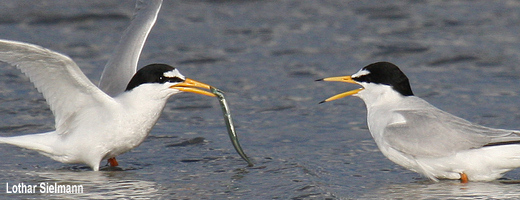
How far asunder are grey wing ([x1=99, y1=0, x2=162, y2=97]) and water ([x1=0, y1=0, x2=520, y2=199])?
724 mm

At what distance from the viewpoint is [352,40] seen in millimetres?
13359

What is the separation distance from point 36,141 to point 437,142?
3.63m

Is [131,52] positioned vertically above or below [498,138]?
above

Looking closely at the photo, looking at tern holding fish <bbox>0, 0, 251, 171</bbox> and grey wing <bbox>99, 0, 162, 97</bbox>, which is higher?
grey wing <bbox>99, 0, 162, 97</bbox>

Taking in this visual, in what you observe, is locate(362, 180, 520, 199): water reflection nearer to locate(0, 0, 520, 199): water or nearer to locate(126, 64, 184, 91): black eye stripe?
locate(0, 0, 520, 199): water

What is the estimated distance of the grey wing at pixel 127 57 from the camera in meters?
8.65

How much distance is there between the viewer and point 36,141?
7586 mm

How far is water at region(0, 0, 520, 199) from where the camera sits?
24.1ft

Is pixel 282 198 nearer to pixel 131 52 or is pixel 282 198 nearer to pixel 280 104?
pixel 131 52

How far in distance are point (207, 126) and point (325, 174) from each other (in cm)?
233

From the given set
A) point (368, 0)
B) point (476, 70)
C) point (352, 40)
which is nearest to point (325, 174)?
point (476, 70)

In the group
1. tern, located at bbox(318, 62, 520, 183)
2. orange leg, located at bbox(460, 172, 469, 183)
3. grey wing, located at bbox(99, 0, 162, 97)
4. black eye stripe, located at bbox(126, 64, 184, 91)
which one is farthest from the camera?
grey wing, located at bbox(99, 0, 162, 97)

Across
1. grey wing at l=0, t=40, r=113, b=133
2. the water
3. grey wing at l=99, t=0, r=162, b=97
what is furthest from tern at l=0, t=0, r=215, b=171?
grey wing at l=99, t=0, r=162, b=97

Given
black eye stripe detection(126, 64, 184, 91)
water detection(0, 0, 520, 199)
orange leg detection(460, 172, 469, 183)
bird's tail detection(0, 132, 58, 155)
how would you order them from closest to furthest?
orange leg detection(460, 172, 469, 183) < water detection(0, 0, 520, 199) < black eye stripe detection(126, 64, 184, 91) < bird's tail detection(0, 132, 58, 155)
